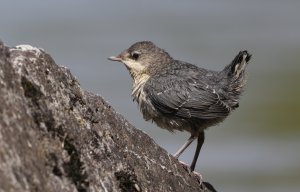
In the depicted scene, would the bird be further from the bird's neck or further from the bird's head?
the bird's head

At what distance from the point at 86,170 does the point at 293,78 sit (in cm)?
2405

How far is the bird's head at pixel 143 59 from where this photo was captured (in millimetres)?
14148

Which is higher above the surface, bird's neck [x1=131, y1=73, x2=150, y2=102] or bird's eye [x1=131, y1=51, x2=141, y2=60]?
bird's eye [x1=131, y1=51, x2=141, y2=60]

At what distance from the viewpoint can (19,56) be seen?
25.4ft

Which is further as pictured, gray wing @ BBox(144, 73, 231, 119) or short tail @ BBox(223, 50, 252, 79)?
short tail @ BBox(223, 50, 252, 79)

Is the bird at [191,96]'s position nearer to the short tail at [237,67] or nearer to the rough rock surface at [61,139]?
the short tail at [237,67]

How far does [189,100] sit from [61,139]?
5410 millimetres

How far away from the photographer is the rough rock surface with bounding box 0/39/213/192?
22.6ft

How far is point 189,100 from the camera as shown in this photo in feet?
42.3

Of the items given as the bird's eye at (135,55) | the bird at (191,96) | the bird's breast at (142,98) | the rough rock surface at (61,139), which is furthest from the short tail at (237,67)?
the rough rock surface at (61,139)

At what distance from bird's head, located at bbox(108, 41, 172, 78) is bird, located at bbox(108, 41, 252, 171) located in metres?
0.26

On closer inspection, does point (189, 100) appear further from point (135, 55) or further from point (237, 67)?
point (135, 55)

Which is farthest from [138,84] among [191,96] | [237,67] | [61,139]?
[61,139]

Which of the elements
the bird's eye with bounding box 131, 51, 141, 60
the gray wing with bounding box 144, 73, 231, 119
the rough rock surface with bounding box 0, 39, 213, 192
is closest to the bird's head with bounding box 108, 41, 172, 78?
the bird's eye with bounding box 131, 51, 141, 60
